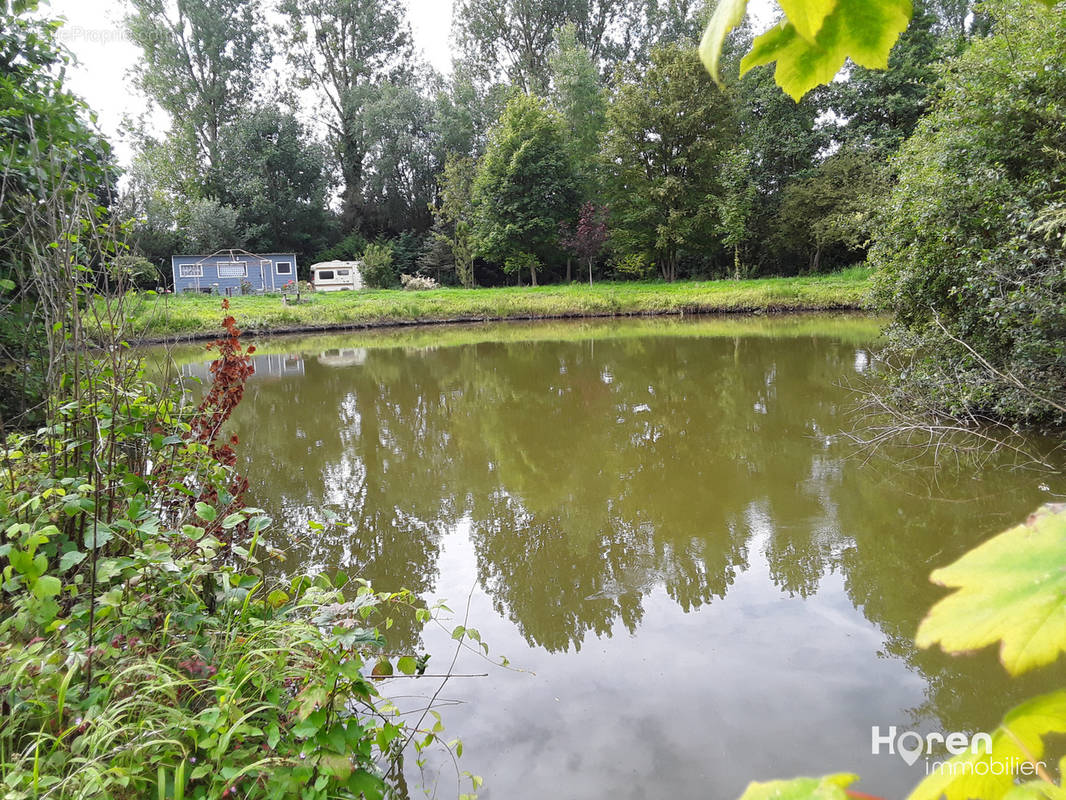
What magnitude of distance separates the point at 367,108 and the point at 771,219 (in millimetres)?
19054

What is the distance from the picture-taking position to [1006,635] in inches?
12.2

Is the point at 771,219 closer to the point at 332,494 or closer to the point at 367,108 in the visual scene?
the point at 367,108

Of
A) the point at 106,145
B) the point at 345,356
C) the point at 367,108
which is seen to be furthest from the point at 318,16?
the point at 106,145

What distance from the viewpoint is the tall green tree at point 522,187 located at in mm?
25625

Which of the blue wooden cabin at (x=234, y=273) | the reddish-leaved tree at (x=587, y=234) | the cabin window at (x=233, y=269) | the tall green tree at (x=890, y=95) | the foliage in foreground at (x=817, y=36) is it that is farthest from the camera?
the cabin window at (x=233, y=269)

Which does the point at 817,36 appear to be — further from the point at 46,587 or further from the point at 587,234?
the point at 587,234

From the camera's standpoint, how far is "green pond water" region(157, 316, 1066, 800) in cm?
233

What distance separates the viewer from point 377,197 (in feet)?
106

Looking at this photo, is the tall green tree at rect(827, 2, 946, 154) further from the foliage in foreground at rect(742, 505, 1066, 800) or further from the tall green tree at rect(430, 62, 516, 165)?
the foliage in foreground at rect(742, 505, 1066, 800)

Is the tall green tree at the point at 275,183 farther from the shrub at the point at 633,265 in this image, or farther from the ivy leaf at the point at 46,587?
the ivy leaf at the point at 46,587

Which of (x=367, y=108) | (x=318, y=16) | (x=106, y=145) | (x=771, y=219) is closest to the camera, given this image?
(x=106, y=145)

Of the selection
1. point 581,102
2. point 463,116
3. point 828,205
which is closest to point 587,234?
point 581,102

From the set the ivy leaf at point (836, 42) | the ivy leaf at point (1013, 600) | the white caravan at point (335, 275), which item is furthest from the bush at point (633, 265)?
the ivy leaf at point (1013, 600)

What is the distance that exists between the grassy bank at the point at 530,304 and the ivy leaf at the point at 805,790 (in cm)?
1948
